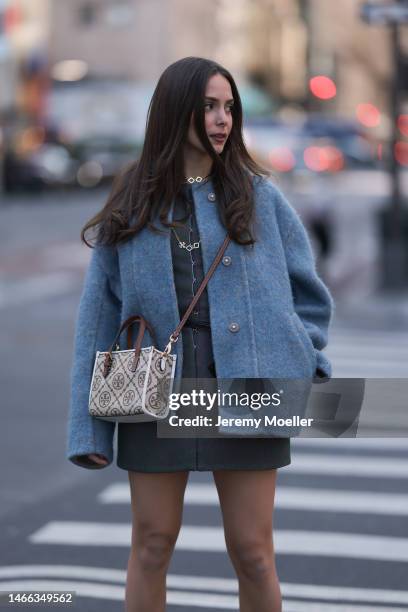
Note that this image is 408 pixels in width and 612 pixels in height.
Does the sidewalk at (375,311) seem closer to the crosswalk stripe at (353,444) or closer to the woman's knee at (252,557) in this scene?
the crosswalk stripe at (353,444)

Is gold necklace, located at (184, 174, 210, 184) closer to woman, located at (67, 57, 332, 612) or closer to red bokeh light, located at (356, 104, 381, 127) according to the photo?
woman, located at (67, 57, 332, 612)

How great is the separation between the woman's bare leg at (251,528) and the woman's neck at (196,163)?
32.1 inches

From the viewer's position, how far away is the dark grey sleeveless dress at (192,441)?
149 inches

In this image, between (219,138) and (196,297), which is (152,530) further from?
(219,138)

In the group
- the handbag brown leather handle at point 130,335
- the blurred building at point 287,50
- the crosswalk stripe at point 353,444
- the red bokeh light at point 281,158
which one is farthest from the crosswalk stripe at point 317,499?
the blurred building at point 287,50

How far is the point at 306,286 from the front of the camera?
13.0ft

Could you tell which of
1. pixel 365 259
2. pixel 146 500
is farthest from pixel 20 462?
pixel 365 259

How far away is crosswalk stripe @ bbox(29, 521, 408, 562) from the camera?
6.13m

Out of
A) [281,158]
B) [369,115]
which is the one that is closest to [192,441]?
[281,158]

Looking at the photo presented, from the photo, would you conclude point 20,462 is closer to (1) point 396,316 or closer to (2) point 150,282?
(2) point 150,282

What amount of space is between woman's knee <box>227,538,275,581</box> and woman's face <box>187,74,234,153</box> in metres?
1.05

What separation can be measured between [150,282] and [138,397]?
32 cm

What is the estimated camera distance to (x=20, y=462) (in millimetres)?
8195

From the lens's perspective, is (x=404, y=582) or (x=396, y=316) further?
(x=396, y=316)
